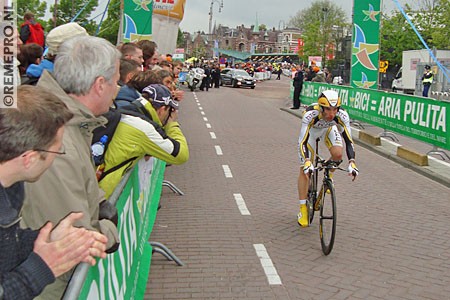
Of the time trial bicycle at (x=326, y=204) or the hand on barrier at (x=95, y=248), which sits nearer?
the hand on barrier at (x=95, y=248)

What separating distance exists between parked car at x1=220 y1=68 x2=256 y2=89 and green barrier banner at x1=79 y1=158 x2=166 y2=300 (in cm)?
4110

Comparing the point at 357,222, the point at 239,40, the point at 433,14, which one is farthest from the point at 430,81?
the point at 239,40

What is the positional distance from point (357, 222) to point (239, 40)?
592 ft

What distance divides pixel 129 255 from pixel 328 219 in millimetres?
2929

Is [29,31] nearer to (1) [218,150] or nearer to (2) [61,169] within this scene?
(1) [218,150]

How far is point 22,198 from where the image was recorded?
2115 millimetres

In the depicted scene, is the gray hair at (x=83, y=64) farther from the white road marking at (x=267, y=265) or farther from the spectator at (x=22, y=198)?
the white road marking at (x=267, y=265)

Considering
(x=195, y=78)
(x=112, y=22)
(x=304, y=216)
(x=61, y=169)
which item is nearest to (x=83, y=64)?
(x=61, y=169)

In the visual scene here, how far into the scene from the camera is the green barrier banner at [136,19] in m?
13.2

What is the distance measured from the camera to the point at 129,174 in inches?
153

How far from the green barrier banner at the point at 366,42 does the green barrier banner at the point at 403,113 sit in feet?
2.68

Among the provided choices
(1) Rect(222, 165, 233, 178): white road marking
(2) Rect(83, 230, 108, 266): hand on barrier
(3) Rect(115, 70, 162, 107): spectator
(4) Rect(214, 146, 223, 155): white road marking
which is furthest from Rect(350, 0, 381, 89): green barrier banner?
(2) Rect(83, 230, 108, 266): hand on barrier

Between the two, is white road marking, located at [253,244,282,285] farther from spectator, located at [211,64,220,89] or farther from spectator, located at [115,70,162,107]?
spectator, located at [211,64,220,89]

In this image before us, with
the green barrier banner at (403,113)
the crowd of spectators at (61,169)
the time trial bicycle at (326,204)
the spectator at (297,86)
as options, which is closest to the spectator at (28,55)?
the crowd of spectators at (61,169)
